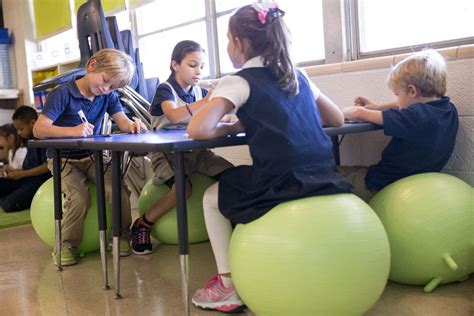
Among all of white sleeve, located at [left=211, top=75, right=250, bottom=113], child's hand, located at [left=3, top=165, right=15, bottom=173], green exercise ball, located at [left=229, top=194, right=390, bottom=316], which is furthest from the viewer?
child's hand, located at [left=3, top=165, right=15, bottom=173]

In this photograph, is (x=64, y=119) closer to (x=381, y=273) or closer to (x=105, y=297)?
(x=105, y=297)

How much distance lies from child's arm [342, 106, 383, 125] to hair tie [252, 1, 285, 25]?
0.53 metres

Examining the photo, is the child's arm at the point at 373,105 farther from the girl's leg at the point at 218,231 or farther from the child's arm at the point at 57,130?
the child's arm at the point at 57,130

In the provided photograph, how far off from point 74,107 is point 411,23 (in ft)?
5.02

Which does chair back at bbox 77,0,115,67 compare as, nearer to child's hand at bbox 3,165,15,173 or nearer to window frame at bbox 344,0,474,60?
child's hand at bbox 3,165,15,173

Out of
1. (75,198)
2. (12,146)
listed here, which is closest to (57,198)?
(75,198)

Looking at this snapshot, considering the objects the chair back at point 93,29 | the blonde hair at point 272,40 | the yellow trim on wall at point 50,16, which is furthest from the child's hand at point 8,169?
the blonde hair at point 272,40

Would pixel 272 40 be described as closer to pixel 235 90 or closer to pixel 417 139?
pixel 235 90

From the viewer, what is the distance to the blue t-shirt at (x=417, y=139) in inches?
75.0

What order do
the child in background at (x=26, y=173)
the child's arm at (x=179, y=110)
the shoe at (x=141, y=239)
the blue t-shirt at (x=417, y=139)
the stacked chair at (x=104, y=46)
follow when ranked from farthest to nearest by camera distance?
the child in background at (x=26, y=173) → the stacked chair at (x=104, y=46) → the shoe at (x=141, y=239) → the child's arm at (x=179, y=110) → the blue t-shirt at (x=417, y=139)

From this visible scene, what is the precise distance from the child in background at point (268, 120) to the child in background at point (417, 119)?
0.38m

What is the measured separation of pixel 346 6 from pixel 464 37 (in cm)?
59

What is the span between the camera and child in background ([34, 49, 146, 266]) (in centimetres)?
239

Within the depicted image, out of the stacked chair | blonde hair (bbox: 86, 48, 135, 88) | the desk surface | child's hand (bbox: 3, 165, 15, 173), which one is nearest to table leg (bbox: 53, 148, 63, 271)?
the desk surface
